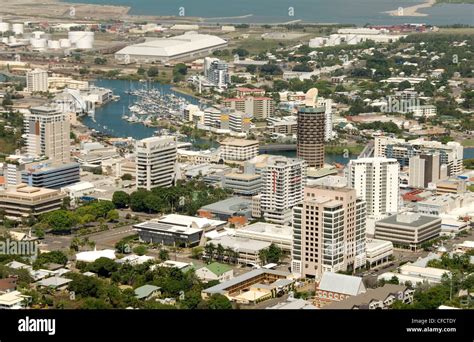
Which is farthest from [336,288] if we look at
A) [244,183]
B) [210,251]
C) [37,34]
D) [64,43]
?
[37,34]

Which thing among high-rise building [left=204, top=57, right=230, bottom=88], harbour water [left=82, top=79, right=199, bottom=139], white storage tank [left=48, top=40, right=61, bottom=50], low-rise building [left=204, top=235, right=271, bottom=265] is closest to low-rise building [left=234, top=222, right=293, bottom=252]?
low-rise building [left=204, top=235, right=271, bottom=265]

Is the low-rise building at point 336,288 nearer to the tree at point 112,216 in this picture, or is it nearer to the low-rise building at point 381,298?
the low-rise building at point 381,298

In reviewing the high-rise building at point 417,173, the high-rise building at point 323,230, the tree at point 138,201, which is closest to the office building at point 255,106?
the high-rise building at point 417,173

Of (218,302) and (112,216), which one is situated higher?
(218,302)

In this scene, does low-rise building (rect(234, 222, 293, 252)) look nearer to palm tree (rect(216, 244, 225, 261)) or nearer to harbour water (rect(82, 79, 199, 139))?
palm tree (rect(216, 244, 225, 261))

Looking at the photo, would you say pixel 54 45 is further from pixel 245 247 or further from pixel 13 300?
pixel 13 300
